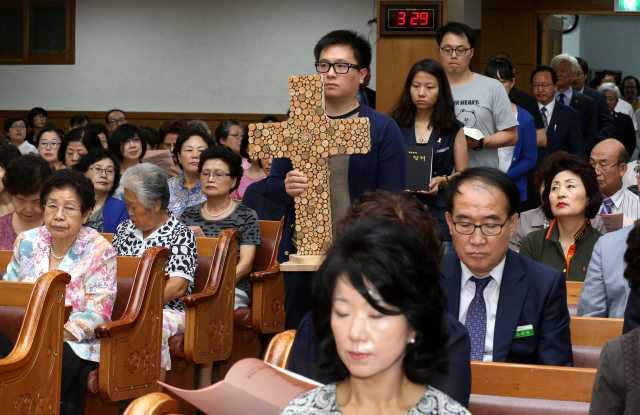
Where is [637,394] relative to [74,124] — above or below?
below

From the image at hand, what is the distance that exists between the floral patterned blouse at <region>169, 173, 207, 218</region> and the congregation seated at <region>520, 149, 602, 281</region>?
8.14 feet

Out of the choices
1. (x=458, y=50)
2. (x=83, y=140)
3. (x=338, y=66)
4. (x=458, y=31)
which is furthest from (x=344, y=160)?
(x=83, y=140)

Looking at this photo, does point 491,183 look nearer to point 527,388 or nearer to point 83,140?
point 527,388

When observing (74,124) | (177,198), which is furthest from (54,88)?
(177,198)

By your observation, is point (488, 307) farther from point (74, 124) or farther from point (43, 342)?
point (74, 124)

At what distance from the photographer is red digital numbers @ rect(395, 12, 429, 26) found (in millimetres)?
6809

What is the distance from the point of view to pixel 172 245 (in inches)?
148

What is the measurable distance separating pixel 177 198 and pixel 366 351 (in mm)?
4324

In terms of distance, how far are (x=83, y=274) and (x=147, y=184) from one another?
0.80 meters

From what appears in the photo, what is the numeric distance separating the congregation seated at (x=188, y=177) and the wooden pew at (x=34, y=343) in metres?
2.34

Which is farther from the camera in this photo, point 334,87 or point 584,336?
point 334,87

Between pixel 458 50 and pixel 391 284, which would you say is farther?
pixel 458 50

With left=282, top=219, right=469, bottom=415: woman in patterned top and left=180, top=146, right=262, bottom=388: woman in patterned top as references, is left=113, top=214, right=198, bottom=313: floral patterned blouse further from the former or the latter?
left=282, top=219, right=469, bottom=415: woman in patterned top

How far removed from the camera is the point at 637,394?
4.84 feet
